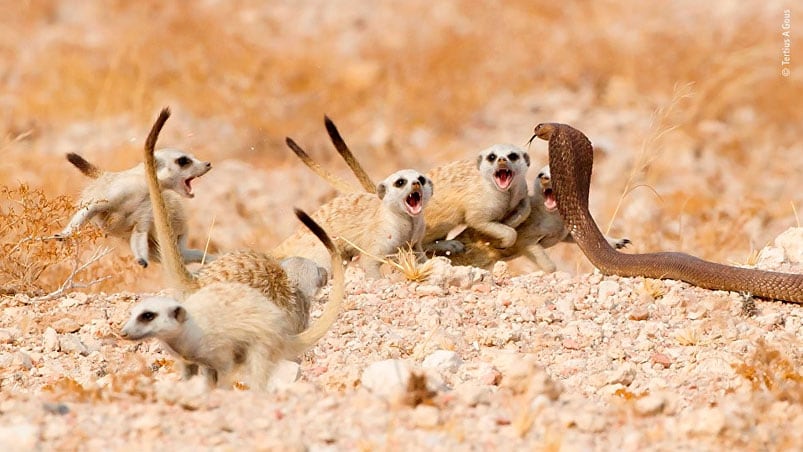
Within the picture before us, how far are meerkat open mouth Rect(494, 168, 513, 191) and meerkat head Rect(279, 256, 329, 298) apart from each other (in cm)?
167

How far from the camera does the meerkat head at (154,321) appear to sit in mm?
4734

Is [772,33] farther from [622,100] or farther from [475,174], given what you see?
[475,174]

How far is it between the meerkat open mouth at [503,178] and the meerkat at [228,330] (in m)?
2.47

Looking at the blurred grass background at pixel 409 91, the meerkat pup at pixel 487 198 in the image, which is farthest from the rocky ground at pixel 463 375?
the blurred grass background at pixel 409 91

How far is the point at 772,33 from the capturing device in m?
15.2

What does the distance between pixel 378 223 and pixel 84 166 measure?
163cm

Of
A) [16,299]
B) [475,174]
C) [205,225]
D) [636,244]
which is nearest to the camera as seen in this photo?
[16,299]

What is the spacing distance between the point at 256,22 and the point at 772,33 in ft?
21.2

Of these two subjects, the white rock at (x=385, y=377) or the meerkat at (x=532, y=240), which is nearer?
the white rock at (x=385, y=377)

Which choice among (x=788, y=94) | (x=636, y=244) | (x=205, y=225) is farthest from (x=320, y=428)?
(x=788, y=94)

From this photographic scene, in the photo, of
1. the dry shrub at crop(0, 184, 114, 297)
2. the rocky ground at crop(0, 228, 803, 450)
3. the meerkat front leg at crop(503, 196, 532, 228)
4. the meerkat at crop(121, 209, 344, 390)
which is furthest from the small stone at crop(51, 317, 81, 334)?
the meerkat front leg at crop(503, 196, 532, 228)

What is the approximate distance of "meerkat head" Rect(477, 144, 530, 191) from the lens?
7.41 m

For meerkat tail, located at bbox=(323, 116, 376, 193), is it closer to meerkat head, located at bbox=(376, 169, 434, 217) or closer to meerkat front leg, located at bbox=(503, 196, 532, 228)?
meerkat head, located at bbox=(376, 169, 434, 217)

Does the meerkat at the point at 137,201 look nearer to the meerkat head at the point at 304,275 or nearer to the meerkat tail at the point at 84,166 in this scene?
the meerkat tail at the point at 84,166
